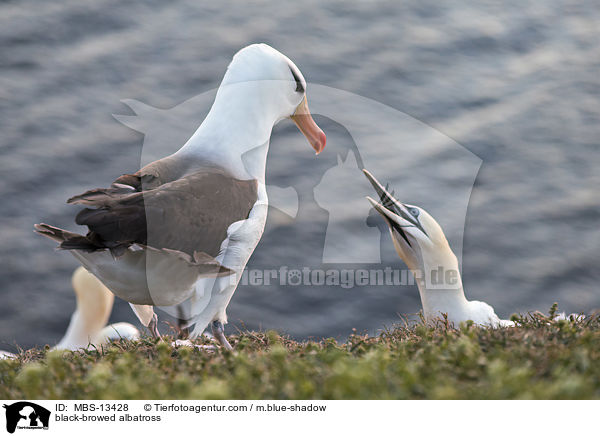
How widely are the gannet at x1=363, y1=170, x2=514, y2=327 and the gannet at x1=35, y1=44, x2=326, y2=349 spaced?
3.35 ft

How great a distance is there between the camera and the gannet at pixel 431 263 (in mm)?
4883

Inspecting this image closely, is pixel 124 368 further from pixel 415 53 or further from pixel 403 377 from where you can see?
pixel 415 53

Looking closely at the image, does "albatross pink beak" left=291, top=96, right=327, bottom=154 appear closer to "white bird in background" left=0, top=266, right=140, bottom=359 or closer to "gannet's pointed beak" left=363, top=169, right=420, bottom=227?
"gannet's pointed beak" left=363, top=169, right=420, bottom=227

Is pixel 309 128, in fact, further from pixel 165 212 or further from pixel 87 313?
pixel 87 313

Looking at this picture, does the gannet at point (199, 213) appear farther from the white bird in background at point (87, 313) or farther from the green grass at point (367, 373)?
the white bird in background at point (87, 313)

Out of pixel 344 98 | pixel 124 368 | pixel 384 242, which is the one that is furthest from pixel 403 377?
pixel 344 98

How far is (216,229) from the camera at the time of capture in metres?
4.18

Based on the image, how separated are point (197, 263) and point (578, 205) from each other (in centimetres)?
813

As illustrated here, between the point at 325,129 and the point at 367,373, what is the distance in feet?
28.5

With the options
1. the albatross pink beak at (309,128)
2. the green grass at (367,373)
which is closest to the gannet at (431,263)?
the albatross pink beak at (309,128)

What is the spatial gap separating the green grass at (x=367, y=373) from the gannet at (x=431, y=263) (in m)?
1.47

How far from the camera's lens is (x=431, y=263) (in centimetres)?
504
